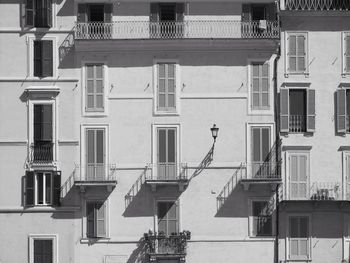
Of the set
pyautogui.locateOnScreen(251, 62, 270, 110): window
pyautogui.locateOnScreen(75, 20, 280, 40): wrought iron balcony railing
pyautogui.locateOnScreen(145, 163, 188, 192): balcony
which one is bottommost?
pyautogui.locateOnScreen(145, 163, 188, 192): balcony

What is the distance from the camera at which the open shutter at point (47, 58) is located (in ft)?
227

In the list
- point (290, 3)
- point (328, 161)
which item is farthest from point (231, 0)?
point (328, 161)

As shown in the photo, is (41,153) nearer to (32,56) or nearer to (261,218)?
(32,56)

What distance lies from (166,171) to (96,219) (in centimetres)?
468

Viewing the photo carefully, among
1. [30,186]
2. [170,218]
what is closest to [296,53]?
[170,218]

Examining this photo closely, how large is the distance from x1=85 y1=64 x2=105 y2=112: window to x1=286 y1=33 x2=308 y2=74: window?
10517 millimetres

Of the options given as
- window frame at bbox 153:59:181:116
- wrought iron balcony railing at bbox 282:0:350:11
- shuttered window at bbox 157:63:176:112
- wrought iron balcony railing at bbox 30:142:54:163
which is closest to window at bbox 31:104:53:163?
wrought iron balcony railing at bbox 30:142:54:163

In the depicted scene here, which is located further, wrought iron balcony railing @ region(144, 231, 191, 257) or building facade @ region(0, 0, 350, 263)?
building facade @ region(0, 0, 350, 263)

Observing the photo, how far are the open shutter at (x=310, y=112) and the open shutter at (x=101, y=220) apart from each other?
39.9 feet

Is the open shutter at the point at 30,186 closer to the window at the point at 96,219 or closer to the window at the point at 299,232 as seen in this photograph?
the window at the point at 96,219

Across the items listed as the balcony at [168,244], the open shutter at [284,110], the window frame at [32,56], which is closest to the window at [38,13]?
the window frame at [32,56]

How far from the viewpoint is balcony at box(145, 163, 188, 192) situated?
224ft

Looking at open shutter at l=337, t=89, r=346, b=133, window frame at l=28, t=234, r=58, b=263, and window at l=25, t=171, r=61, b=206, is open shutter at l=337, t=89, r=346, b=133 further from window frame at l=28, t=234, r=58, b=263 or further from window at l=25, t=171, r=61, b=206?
window frame at l=28, t=234, r=58, b=263

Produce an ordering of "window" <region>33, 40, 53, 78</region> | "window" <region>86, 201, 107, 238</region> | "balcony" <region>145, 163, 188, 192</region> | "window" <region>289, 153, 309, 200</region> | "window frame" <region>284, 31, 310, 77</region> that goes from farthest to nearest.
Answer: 1. "window frame" <region>284, 31, 310, 77</region>
2. "window" <region>33, 40, 53, 78</region>
3. "window" <region>289, 153, 309, 200</region>
4. "window" <region>86, 201, 107, 238</region>
5. "balcony" <region>145, 163, 188, 192</region>
